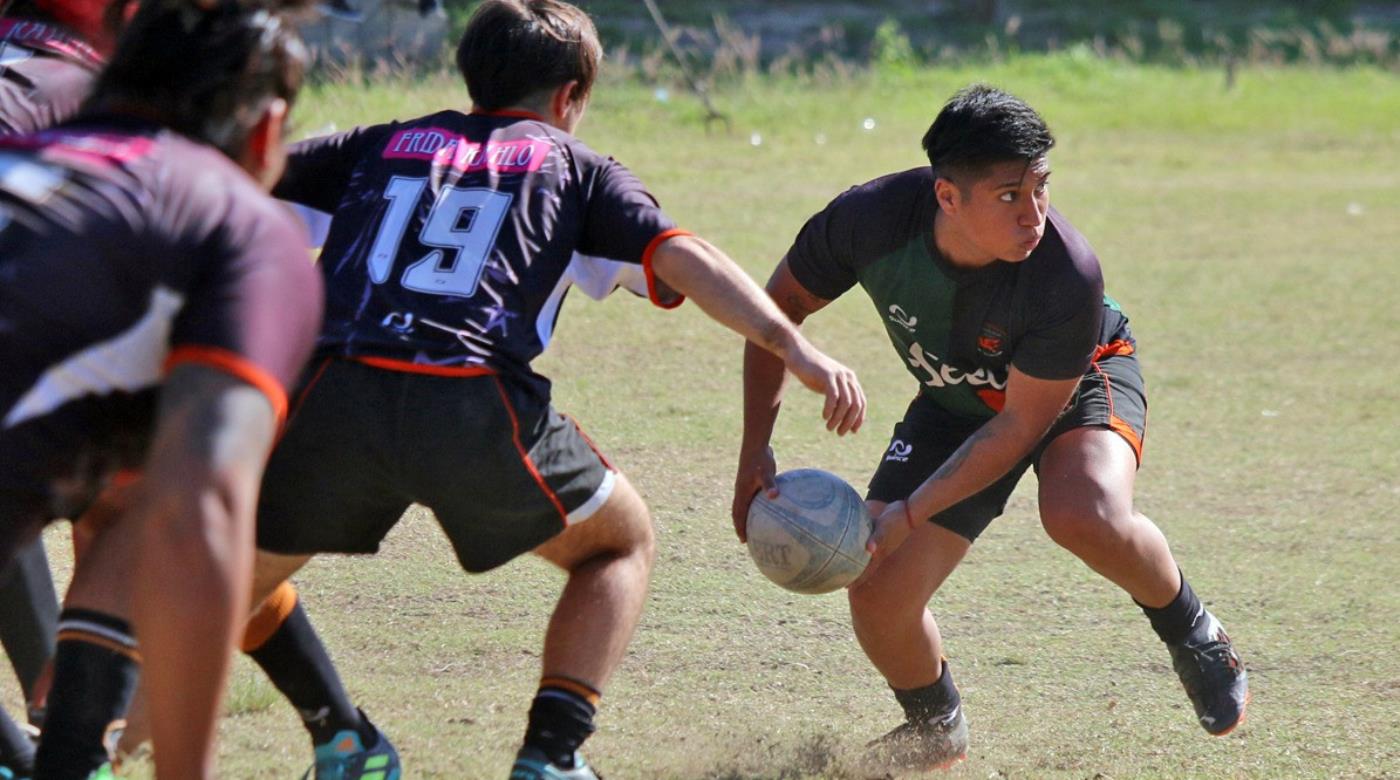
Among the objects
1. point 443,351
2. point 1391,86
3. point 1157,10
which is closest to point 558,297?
point 443,351

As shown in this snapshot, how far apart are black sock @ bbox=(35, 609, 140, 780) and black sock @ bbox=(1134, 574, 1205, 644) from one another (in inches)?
108

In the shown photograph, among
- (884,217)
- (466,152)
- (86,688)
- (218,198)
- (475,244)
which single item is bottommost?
(86,688)

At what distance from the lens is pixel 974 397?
467 cm

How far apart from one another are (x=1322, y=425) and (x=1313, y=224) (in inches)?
246

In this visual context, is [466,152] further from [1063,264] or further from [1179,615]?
[1179,615]

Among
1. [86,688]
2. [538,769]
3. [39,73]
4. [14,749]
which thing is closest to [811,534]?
[538,769]

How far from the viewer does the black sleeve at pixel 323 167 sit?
3.81 m

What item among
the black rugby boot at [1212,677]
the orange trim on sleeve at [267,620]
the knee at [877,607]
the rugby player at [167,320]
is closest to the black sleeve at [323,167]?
the orange trim on sleeve at [267,620]

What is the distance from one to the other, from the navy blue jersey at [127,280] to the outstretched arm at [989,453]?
215 cm

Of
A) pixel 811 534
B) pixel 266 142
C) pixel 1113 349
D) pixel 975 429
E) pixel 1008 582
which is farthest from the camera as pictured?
pixel 1008 582

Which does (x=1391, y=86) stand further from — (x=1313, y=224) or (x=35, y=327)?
(x=35, y=327)

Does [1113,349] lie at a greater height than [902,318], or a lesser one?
lesser

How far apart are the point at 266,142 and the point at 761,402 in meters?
2.07

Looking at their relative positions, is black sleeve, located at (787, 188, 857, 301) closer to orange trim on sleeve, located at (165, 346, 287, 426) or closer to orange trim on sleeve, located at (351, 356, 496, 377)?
orange trim on sleeve, located at (351, 356, 496, 377)
